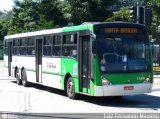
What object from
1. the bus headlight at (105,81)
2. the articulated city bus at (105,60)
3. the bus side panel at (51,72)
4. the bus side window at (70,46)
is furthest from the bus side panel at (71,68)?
the bus headlight at (105,81)

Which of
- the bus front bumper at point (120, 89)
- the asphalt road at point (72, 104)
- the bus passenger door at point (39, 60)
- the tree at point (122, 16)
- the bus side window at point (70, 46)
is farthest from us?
the tree at point (122, 16)

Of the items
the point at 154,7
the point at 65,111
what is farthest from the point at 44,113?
the point at 154,7

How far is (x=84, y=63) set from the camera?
14.8 metres

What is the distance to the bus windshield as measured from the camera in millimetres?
14023

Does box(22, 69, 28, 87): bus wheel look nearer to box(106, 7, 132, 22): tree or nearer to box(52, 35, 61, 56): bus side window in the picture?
box(52, 35, 61, 56): bus side window

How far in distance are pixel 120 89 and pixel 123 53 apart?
3.94 feet

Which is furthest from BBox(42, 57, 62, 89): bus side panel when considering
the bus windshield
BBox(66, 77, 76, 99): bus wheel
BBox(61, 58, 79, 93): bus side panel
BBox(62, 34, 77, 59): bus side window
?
the bus windshield

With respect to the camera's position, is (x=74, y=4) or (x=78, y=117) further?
(x=74, y=4)

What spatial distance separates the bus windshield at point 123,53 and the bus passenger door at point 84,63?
64 centimetres

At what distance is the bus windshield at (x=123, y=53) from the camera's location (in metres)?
14.0

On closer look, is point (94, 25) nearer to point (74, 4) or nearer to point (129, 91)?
point (129, 91)

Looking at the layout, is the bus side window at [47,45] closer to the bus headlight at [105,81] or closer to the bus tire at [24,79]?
the bus tire at [24,79]

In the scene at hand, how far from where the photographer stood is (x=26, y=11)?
151 feet

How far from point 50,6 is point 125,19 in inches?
531
